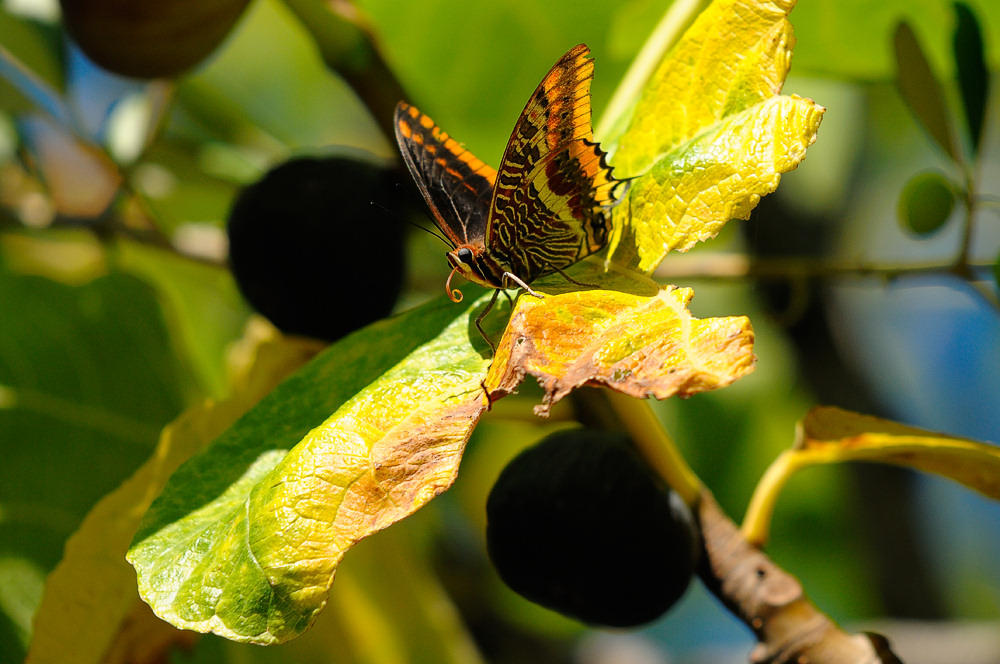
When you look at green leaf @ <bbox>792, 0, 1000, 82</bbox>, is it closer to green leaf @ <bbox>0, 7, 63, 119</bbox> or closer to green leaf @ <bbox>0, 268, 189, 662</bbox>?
green leaf @ <bbox>0, 268, 189, 662</bbox>

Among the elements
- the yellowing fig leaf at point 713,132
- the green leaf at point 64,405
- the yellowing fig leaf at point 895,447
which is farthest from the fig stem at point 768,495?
the green leaf at point 64,405

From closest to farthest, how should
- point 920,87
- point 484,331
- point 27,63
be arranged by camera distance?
point 484,331 → point 920,87 → point 27,63

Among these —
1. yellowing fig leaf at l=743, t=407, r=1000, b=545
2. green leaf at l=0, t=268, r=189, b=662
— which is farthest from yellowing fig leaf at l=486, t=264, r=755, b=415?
green leaf at l=0, t=268, r=189, b=662

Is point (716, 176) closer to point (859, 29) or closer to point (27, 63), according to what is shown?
point (859, 29)

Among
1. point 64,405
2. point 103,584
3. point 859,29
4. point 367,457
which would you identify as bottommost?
point 64,405

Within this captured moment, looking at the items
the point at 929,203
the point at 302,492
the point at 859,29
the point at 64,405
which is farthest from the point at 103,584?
the point at 859,29

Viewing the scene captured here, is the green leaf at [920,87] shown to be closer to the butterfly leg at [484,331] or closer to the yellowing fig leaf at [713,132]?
the yellowing fig leaf at [713,132]
